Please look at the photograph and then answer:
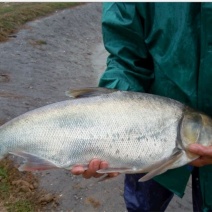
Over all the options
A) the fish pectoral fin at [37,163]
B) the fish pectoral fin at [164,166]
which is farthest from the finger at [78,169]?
the fish pectoral fin at [164,166]

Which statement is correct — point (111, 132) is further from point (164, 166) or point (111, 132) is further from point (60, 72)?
point (60, 72)

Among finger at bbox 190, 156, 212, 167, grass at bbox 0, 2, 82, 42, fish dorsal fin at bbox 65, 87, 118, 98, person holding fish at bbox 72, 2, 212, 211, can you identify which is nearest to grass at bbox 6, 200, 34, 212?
person holding fish at bbox 72, 2, 212, 211

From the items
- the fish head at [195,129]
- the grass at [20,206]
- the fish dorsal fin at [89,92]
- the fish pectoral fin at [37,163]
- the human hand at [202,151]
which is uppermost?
the fish dorsal fin at [89,92]

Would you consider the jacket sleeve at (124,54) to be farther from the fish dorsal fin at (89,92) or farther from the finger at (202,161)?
the finger at (202,161)

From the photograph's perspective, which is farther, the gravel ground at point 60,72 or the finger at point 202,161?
the gravel ground at point 60,72

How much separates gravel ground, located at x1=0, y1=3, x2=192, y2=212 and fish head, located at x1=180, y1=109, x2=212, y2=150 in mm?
1992

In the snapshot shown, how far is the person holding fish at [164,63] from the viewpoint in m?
2.38

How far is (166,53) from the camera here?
251cm

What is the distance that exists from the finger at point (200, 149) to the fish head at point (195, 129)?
3 cm

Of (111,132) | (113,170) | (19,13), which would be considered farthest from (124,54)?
(19,13)

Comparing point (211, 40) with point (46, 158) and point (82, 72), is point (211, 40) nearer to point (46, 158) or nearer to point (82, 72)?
point (46, 158)

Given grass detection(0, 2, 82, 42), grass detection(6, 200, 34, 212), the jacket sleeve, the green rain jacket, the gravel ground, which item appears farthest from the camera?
grass detection(0, 2, 82, 42)

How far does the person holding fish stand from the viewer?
7.82 feet

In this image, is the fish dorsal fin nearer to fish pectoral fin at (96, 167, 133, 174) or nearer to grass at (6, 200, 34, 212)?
fish pectoral fin at (96, 167, 133, 174)
